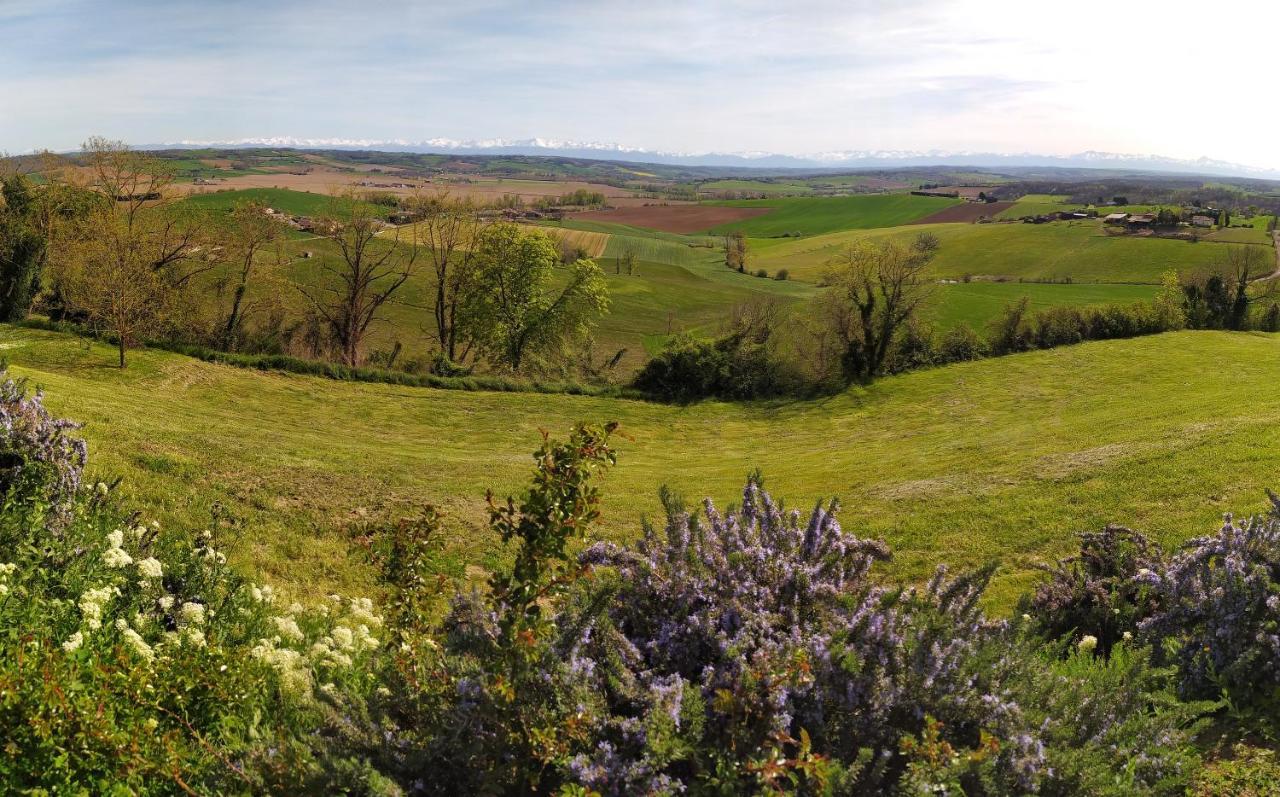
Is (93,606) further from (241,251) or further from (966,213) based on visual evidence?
(966,213)

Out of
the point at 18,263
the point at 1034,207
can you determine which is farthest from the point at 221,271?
the point at 1034,207

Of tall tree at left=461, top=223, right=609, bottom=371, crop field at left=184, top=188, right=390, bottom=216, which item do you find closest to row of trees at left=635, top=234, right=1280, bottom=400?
tall tree at left=461, top=223, right=609, bottom=371

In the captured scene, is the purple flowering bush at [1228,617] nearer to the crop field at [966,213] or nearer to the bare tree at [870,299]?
the bare tree at [870,299]

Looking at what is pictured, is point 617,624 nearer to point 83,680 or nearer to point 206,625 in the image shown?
point 83,680

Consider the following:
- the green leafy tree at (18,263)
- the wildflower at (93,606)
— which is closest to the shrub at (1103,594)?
the wildflower at (93,606)

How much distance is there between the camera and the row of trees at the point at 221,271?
115 ft

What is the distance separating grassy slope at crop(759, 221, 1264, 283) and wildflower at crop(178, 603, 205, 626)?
2928 inches

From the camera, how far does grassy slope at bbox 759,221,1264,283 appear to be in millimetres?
88312

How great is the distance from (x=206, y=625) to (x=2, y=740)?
253 centimetres

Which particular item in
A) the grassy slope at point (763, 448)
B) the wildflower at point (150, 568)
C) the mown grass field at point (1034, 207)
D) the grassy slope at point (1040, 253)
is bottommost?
the grassy slope at point (763, 448)

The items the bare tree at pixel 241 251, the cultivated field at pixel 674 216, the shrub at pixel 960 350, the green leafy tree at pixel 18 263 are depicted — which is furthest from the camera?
the cultivated field at pixel 674 216

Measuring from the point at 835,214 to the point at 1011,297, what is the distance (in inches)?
3673

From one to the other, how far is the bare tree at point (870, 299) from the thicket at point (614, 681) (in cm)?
3920

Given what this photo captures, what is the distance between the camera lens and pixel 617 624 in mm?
5020
